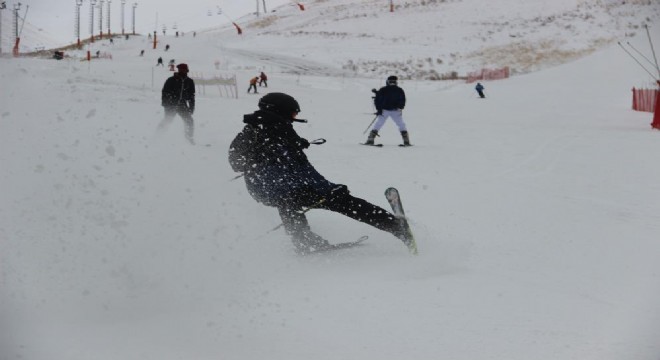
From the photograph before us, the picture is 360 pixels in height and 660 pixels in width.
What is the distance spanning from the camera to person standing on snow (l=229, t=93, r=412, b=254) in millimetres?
4715

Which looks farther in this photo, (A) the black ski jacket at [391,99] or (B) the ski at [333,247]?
(A) the black ski jacket at [391,99]

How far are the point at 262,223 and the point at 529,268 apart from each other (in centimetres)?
224

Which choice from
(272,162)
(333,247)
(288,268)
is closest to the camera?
(288,268)

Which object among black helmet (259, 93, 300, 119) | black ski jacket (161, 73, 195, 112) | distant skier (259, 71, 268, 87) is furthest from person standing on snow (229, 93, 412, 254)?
distant skier (259, 71, 268, 87)

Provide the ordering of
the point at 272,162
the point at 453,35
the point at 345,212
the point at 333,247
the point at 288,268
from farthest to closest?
the point at 453,35
the point at 333,247
the point at 345,212
the point at 272,162
the point at 288,268

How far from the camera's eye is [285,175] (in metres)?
4.72

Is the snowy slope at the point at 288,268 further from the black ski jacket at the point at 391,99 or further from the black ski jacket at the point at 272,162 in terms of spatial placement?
the black ski jacket at the point at 391,99

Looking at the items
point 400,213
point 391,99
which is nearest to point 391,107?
point 391,99

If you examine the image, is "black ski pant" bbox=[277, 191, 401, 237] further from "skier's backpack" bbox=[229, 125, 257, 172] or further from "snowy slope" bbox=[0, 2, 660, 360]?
"skier's backpack" bbox=[229, 125, 257, 172]

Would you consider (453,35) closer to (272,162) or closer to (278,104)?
(278,104)

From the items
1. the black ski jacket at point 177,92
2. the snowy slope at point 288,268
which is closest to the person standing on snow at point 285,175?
the snowy slope at point 288,268

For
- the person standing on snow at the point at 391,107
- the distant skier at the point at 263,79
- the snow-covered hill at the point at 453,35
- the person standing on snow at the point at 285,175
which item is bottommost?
the person standing on snow at the point at 285,175

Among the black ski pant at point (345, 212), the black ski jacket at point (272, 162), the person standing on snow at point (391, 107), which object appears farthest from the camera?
the person standing on snow at point (391, 107)

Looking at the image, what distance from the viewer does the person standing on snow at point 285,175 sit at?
4.71m
